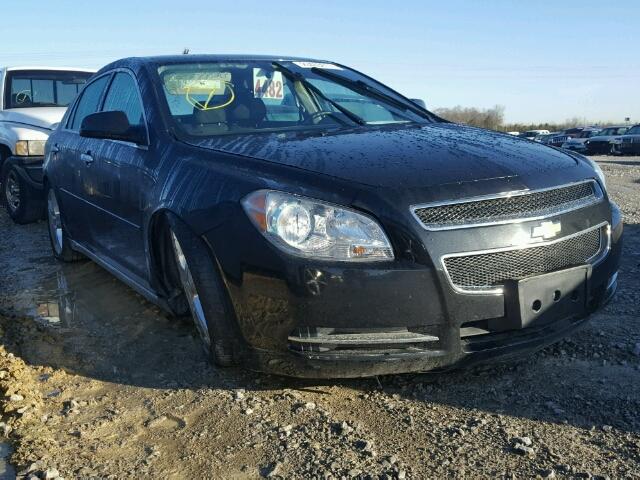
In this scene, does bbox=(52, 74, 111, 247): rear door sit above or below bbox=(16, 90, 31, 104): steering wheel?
below

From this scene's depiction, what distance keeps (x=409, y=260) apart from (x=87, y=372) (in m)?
1.86

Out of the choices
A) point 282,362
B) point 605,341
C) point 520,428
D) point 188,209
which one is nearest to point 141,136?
point 188,209

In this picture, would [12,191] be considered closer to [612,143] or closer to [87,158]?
[87,158]

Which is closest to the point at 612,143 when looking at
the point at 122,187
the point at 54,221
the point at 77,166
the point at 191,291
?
the point at 54,221

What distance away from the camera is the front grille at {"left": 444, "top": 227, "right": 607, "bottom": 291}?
103 inches

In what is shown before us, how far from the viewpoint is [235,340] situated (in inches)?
113

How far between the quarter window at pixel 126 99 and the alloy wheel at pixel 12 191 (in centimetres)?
380

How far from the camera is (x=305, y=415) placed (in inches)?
110

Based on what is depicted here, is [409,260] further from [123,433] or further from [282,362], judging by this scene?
[123,433]

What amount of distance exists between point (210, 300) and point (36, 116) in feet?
21.1

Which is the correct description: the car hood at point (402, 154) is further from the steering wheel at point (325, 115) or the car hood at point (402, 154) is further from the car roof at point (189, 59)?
the car roof at point (189, 59)

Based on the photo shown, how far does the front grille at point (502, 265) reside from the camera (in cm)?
262

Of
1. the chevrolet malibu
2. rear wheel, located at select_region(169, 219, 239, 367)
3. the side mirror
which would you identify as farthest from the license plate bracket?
the side mirror

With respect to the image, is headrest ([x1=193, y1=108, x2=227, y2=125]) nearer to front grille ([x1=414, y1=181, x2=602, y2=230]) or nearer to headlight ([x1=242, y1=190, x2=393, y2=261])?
headlight ([x1=242, y1=190, x2=393, y2=261])
